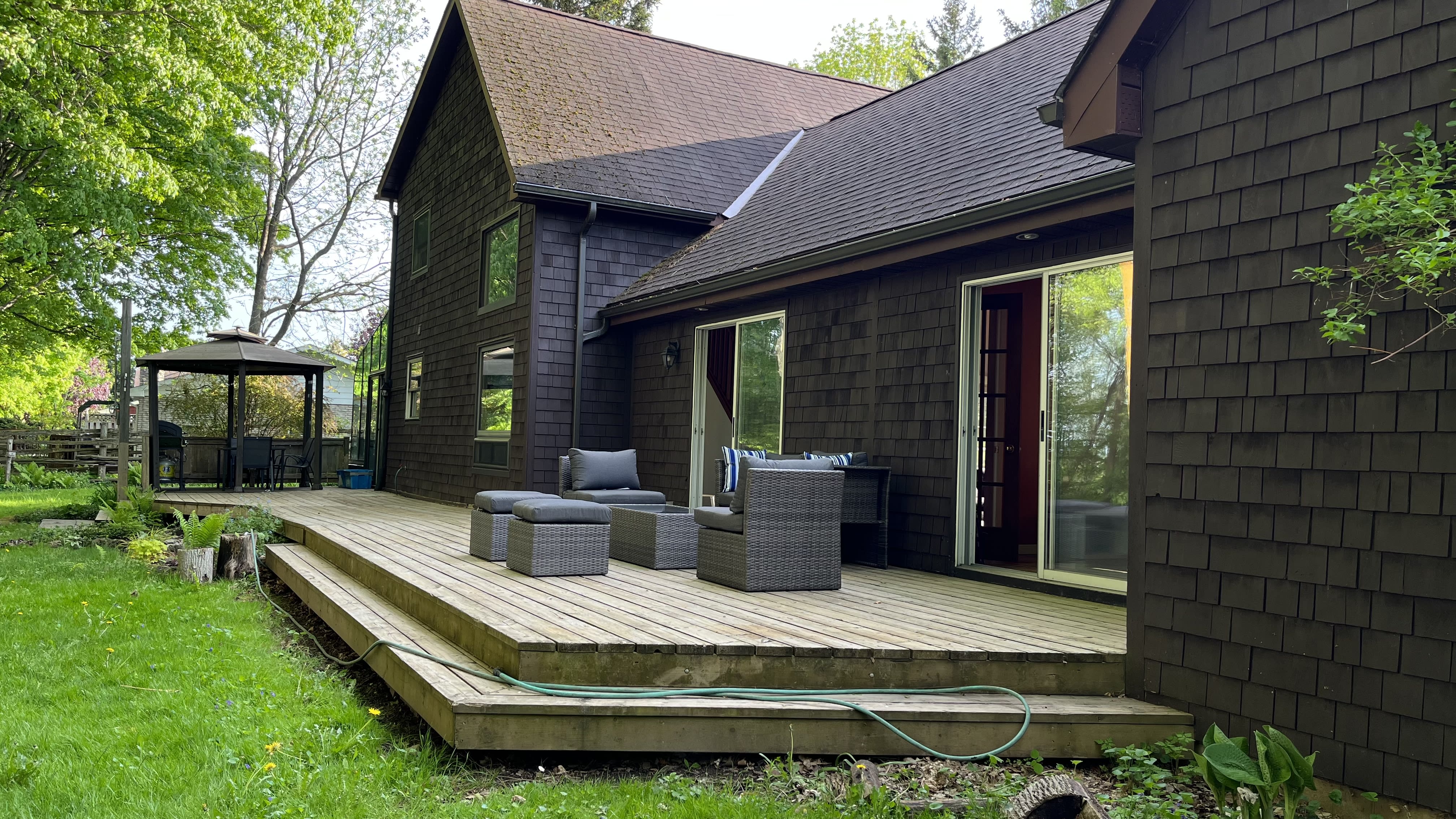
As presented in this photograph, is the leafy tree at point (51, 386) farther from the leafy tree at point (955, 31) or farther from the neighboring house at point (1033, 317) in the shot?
the leafy tree at point (955, 31)

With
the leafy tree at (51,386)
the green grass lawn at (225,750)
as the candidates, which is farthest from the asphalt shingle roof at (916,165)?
the leafy tree at (51,386)

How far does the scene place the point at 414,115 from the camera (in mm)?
13523

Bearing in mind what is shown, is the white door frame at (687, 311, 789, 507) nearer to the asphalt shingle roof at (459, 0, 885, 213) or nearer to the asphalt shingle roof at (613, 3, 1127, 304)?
the asphalt shingle roof at (613, 3, 1127, 304)

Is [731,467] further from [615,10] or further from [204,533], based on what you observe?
[615,10]

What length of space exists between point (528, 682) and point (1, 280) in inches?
603

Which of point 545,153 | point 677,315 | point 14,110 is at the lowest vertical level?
point 677,315

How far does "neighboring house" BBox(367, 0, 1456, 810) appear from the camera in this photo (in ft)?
10.2

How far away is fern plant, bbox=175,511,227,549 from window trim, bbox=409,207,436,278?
6.40 metres

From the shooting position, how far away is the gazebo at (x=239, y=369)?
11.4m

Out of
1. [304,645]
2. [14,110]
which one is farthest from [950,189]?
[14,110]

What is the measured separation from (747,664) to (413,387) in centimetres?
1103

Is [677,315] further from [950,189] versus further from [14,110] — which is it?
[14,110]

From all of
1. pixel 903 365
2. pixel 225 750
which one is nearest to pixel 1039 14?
pixel 903 365

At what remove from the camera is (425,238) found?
13.7 metres
